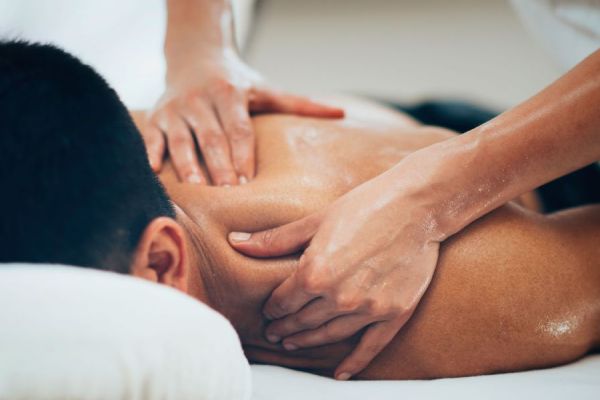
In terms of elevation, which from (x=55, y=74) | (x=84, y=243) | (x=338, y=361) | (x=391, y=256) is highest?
(x=55, y=74)

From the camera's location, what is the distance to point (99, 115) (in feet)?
2.25

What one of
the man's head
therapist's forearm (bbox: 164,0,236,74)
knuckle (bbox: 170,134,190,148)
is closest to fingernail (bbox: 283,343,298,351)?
the man's head

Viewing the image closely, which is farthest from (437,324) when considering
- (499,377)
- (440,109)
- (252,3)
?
(252,3)

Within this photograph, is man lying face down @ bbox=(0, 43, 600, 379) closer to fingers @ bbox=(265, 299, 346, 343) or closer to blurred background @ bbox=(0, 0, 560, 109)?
fingers @ bbox=(265, 299, 346, 343)

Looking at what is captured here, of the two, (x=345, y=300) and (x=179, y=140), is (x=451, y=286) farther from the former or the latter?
(x=179, y=140)

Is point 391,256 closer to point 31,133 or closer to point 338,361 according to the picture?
point 338,361

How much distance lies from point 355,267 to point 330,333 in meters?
0.10

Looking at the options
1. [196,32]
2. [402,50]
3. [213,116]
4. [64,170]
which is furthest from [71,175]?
[402,50]

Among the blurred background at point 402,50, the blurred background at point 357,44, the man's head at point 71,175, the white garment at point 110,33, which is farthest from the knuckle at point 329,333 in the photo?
the blurred background at point 402,50

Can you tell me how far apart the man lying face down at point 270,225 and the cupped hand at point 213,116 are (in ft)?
0.11

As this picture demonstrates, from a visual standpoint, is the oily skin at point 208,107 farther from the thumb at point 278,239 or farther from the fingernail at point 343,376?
the fingernail at point 343,376

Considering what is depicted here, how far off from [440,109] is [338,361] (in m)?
0.81

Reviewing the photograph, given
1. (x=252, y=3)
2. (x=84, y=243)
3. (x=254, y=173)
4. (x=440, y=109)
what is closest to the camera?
(x=84, y=243)

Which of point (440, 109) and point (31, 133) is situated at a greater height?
point (31, 133)
